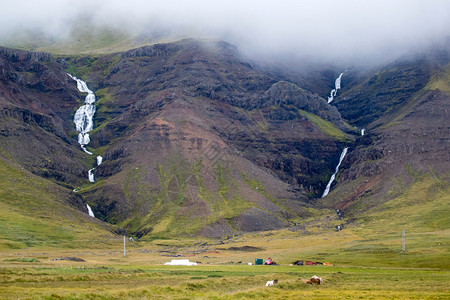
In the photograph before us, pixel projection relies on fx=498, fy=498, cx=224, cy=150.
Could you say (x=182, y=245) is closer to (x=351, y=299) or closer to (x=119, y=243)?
(x=119, y=243)

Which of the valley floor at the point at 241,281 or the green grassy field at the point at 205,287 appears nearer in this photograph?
the green grassy field at the point at 205,287

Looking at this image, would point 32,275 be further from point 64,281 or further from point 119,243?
point 119,243

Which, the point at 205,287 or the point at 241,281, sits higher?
the point at 241,281

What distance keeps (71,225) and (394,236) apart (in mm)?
112491

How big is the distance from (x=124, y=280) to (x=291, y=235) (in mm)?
140490

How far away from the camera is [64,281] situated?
60500 millimetres

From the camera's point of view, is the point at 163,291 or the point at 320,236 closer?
the point at 163,291

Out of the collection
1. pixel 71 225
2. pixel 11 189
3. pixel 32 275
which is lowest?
pixel 32 275

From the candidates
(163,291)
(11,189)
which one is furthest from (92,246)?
(163,291)

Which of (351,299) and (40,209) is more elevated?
(40,209)

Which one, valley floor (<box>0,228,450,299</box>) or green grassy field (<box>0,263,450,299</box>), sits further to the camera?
valley floor (<box>0,228,450,299</box>)

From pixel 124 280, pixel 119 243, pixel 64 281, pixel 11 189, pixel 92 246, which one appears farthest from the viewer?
pixel 11 189

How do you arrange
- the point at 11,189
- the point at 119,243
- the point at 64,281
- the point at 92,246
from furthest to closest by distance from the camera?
the point at 11,189, the point at 119,243, the point at 92,246, the point at 64,281

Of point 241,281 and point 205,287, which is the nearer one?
point 205,287
